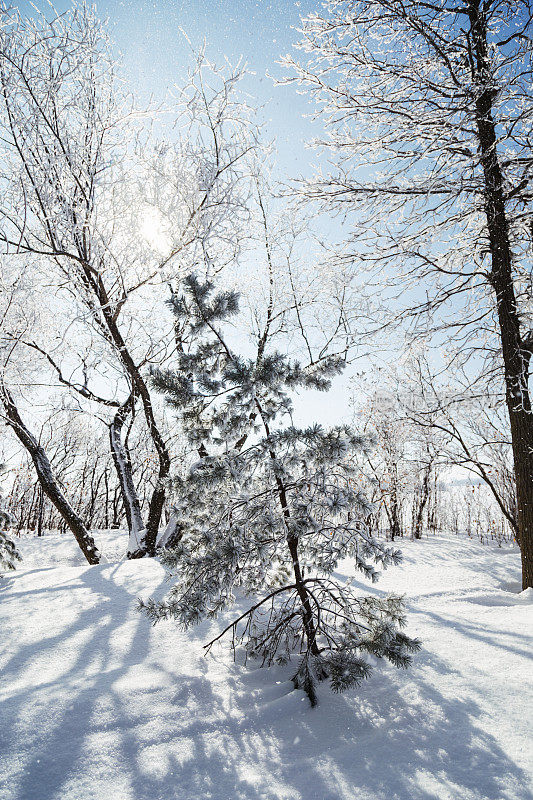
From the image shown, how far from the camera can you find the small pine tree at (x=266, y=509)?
2447mm

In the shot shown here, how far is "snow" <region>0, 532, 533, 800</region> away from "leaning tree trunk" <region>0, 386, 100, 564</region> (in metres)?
3.91

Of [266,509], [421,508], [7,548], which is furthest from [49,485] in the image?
[421,508]

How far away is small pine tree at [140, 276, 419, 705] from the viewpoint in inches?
96.3

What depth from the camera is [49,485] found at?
7117mm

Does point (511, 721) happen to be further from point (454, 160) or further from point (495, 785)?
point (454, 160)

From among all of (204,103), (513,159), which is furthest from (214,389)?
(513,159)

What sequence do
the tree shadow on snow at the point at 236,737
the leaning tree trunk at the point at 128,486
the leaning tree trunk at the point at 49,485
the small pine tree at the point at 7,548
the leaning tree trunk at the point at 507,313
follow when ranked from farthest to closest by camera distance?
1. the leaning tree trunk at the point at 49,485
2. the leaning tree trunk at the point at 128,486
3. the small pine tree at the point at 7,548
4. the leaning tree trunk at the point at 507,313
5. the tree shadow on snow at the point at 236,737

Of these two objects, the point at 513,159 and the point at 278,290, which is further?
the point at 278,290

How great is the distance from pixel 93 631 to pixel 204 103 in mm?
Answer: 5820

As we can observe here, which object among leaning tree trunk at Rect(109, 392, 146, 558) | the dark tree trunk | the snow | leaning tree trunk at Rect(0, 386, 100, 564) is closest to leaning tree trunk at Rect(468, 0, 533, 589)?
the snow

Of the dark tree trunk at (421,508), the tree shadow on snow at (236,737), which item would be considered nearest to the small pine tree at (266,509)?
the tree shadow on snow at (236,737)

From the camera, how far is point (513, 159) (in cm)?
493

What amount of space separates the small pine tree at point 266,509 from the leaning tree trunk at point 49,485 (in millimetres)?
5244

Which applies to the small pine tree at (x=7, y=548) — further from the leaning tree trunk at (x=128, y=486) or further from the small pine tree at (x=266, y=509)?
the small pine tree at (x=266, y=509)
